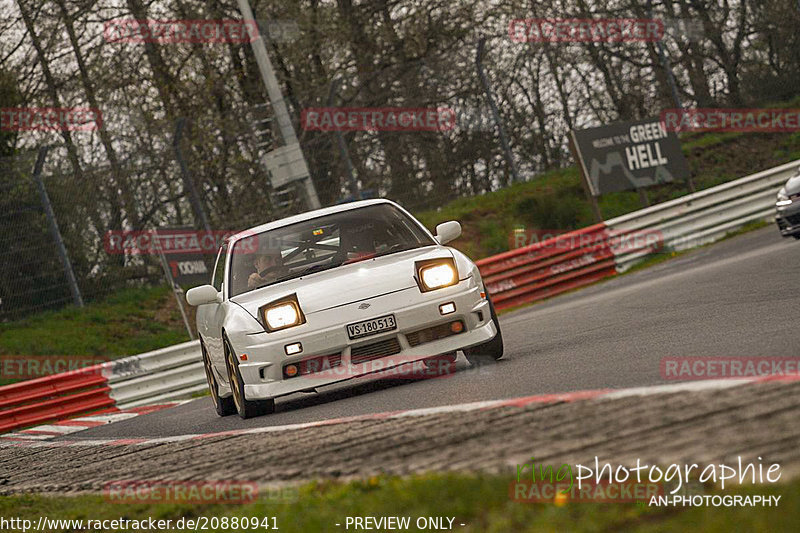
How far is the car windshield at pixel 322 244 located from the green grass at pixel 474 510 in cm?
409

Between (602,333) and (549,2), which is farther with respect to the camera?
(549,2)

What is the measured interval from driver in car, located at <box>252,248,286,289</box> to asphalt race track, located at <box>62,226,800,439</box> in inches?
37.1

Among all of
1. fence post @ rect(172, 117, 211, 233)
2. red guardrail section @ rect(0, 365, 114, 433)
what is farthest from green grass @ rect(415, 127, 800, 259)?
red guardrail section @ rect(0, 365, 114, 433)

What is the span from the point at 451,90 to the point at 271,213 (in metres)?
3.76

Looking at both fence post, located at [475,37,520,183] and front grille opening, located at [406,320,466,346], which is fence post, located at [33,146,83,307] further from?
front grille opening, located at [406,320,466,346]

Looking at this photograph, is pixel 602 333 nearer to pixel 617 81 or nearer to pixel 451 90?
pixel 451 90

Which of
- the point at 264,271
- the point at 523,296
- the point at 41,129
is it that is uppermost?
the point at 41,129

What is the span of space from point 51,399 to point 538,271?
6761 millimetres

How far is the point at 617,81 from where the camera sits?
24.9 meters

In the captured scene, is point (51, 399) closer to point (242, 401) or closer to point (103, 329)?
point (103, 329)

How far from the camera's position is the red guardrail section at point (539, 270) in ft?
57.0

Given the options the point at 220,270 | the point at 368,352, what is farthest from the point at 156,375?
the point at 368,352

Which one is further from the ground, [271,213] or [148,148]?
[148,148]

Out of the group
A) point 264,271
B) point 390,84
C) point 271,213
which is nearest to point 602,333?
point 264,271
